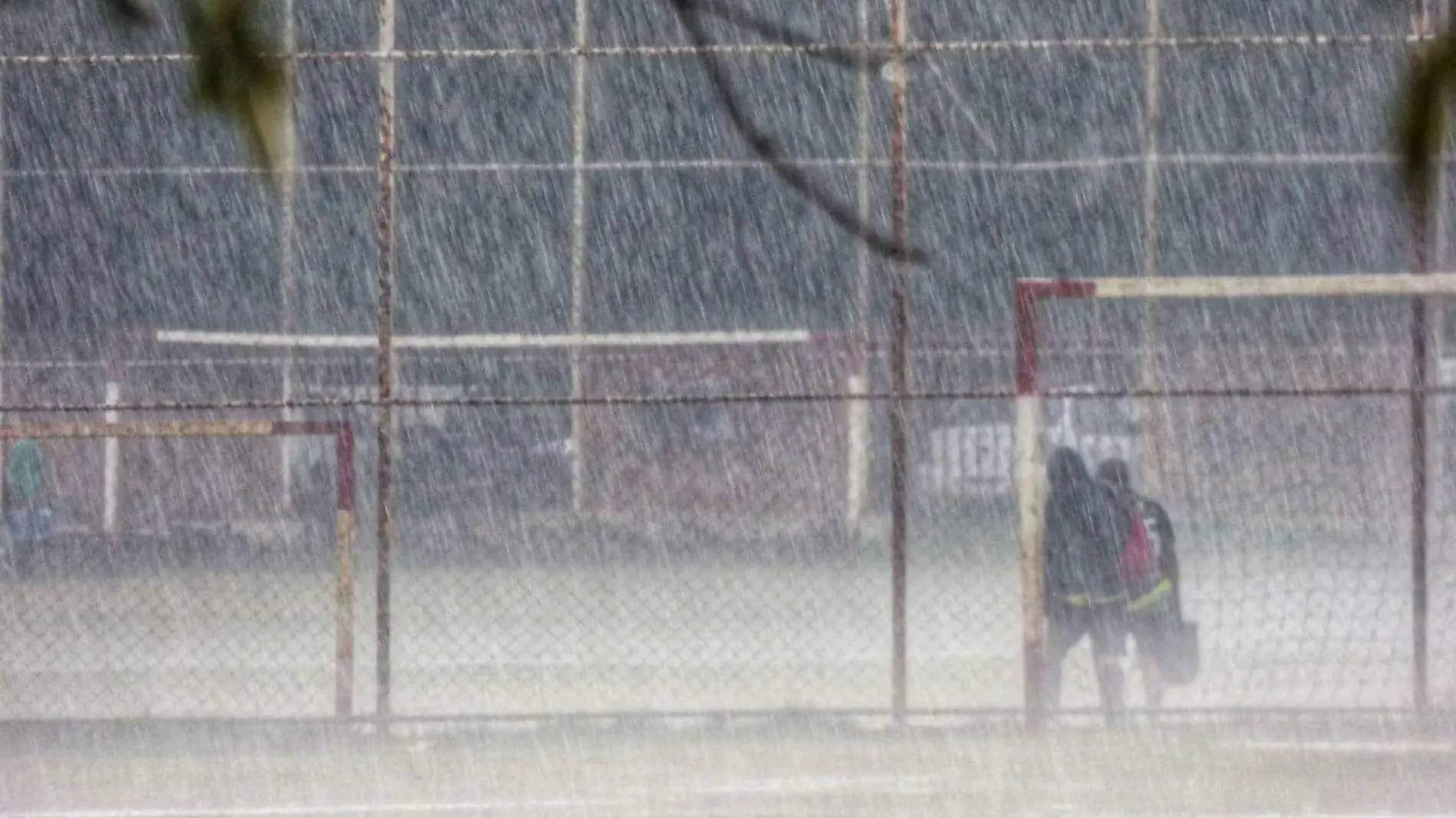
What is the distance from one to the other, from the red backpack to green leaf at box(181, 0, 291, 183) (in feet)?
24.9

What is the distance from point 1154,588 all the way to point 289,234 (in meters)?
9.56

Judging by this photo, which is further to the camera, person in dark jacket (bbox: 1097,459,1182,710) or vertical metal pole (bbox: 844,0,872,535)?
vertical metal pole (bbox: 844,0,872,535)

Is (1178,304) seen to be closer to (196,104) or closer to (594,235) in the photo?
(594,235)

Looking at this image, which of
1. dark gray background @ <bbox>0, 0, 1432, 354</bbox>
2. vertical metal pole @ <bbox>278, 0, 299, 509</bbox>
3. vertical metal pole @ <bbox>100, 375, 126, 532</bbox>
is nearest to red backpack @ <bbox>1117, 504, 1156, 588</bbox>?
vertical metal pole @ <bbox>278, 0, 299, 509</bbox>

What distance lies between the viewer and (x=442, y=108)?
24.6 m

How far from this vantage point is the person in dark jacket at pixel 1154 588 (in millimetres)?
8641

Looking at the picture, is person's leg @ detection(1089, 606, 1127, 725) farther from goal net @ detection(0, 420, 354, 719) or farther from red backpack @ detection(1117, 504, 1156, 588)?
goal net @ detection(0, 420, 354, 719)

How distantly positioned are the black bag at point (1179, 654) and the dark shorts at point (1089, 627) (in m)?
0.16

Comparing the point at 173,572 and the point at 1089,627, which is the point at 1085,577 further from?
the point at 173,572

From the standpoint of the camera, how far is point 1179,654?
8711 mm

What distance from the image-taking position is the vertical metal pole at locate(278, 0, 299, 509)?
1.23 metres

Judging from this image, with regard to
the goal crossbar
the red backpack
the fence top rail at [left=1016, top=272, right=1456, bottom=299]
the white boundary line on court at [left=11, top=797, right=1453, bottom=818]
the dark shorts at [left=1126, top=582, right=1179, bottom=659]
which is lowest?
the white boundary line on court at [left=11, top=797, right=1453, bottom=818]

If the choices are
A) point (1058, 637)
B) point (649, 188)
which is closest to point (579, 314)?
point (649, 188)

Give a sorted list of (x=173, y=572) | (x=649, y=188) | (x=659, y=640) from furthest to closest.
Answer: (x=649, y=188) < (x=173, y=572) < (x=659, y=640)
